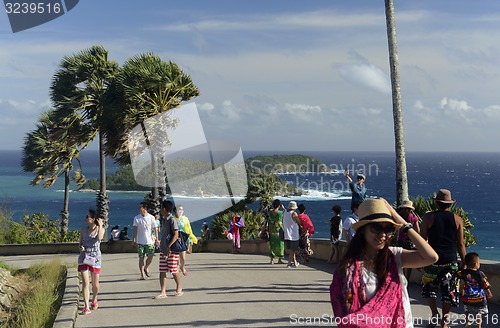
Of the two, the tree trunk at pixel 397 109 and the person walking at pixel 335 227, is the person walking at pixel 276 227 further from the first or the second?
the tree trunk at pixel 397 109

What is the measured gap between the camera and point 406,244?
9.62 meters

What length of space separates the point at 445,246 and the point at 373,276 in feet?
13.1

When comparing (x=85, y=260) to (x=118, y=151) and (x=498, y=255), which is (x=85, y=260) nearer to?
(x=118, y=151)

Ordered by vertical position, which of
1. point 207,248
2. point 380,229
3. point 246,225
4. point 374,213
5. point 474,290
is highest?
point 374,213

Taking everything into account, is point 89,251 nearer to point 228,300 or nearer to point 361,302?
point 228,300

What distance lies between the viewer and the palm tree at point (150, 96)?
1098 inches

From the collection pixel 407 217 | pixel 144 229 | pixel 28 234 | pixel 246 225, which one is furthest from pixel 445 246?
pixel 28 234

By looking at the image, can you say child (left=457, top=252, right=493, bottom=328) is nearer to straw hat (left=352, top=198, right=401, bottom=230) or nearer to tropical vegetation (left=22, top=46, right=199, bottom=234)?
straw hat (left=352, top=198, right=401, bottom=230)

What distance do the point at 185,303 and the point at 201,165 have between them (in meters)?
63.0

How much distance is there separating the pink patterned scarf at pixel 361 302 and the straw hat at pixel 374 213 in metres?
0.29

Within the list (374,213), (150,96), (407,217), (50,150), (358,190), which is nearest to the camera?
(374,213)

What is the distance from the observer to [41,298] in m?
11.4

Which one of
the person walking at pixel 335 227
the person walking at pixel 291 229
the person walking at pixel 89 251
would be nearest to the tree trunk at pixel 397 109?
the person walking at pixel 335 227

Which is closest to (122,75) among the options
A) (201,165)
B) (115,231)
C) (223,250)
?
(115,231)
